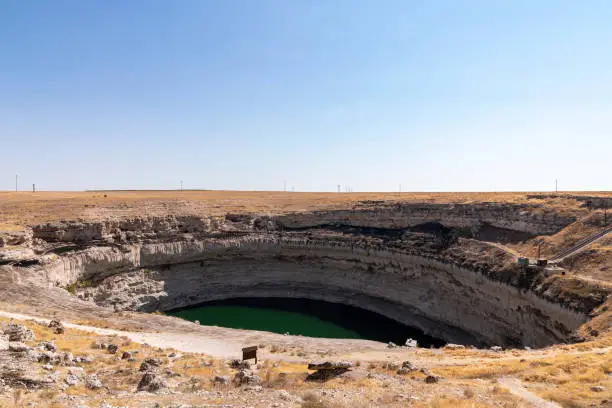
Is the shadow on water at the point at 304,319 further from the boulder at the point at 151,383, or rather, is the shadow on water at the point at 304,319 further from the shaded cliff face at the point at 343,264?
the boulder at the point at 151,383

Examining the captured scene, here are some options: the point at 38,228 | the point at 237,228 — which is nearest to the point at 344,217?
the point at 237,228

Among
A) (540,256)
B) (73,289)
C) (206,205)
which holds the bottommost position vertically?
(73,289)

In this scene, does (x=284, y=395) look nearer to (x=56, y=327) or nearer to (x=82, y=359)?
(x=82, y=359)

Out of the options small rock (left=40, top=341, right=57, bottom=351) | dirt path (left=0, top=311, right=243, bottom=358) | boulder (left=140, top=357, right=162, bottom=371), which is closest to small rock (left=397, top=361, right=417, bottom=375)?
dirt path (left=0, top=311, right=243, bottom=358)

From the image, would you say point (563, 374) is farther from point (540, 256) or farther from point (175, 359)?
point (540, 256)

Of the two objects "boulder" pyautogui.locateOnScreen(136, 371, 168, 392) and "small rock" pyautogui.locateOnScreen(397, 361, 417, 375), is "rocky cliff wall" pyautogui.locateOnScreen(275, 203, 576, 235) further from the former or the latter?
"boulder" pyautogui.locateOnScreen(136, 371, 168, 392)

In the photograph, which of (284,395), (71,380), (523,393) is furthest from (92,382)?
(523,393)
